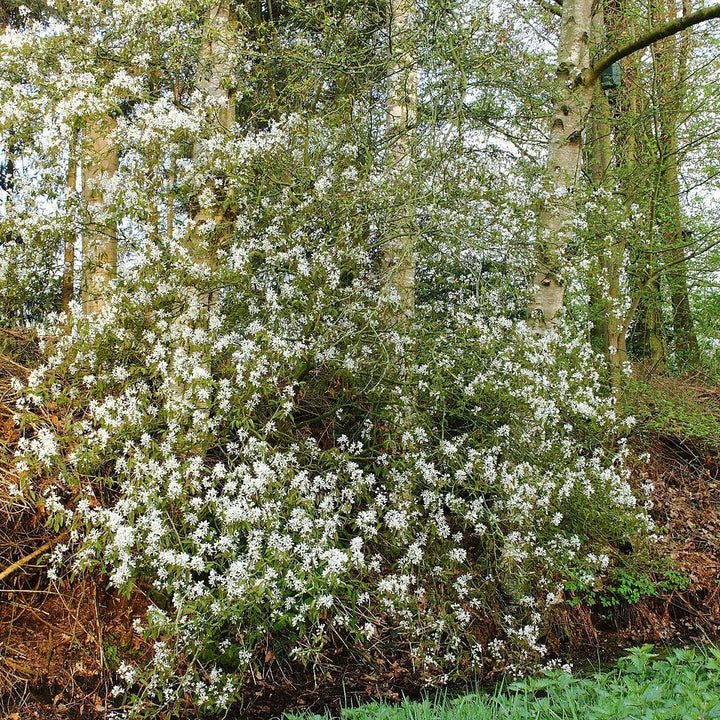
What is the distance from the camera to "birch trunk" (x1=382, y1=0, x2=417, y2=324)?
5836 millimetres

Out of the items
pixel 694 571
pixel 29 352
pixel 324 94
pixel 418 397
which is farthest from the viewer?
pixel 694 571

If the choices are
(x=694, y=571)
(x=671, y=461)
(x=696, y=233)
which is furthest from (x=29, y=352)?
(x=696, y=233)

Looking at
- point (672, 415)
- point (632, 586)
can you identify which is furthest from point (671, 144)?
point (632, 586)

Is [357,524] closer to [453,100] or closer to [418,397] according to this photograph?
[418,397]

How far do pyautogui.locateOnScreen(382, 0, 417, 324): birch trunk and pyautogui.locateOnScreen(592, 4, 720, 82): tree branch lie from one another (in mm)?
2167

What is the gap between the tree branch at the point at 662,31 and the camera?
669 cm

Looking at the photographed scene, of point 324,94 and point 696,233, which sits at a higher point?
point 324,94

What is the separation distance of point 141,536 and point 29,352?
292 centimetres

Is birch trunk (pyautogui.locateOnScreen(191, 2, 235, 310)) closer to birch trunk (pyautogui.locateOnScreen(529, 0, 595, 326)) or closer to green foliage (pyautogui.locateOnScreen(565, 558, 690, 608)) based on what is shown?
birch trunk (pyautogui.locateOnScreen(529, 0, 595, 326))

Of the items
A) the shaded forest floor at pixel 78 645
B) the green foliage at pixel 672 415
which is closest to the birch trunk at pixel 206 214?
the shaded forest floor at pixel 78 645

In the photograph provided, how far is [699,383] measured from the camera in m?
12.1

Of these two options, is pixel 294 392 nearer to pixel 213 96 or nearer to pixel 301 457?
pixel 301 457

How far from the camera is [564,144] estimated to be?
7.59m

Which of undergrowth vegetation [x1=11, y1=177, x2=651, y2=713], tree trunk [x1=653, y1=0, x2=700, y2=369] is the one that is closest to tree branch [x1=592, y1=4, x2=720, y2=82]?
tree trunk [x1=653, y1=0, x2=700, y2=369]
